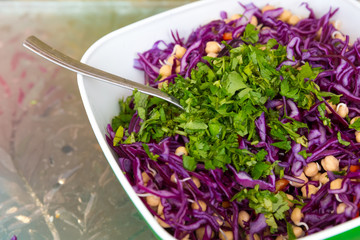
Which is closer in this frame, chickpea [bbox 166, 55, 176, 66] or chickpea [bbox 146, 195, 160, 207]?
chickpea [bbox 146, 195, 160, 207]

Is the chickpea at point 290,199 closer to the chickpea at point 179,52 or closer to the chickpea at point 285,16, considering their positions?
the chickpea at point 179,52

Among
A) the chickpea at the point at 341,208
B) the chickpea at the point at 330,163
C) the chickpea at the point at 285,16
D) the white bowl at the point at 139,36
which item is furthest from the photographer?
the chickpea at the point at 285,16

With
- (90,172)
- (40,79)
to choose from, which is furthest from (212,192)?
(40,79)

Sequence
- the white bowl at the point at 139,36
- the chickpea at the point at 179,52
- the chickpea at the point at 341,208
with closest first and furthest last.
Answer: the chickpea at the point at 341,208
the white bowl at the point at 139,36
the chickpea at the point at 179,52

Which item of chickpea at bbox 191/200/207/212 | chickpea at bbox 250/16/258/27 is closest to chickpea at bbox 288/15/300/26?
chickpea at bbox 250/16/258/27

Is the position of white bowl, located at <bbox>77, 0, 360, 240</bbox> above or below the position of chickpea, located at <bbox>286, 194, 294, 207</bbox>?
above

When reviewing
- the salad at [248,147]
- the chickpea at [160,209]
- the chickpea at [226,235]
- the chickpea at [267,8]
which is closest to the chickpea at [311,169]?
the salad at [248,147]

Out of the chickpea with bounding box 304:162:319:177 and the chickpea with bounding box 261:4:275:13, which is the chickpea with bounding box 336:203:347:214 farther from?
the chickpea with bounding box 261:4:275:13
